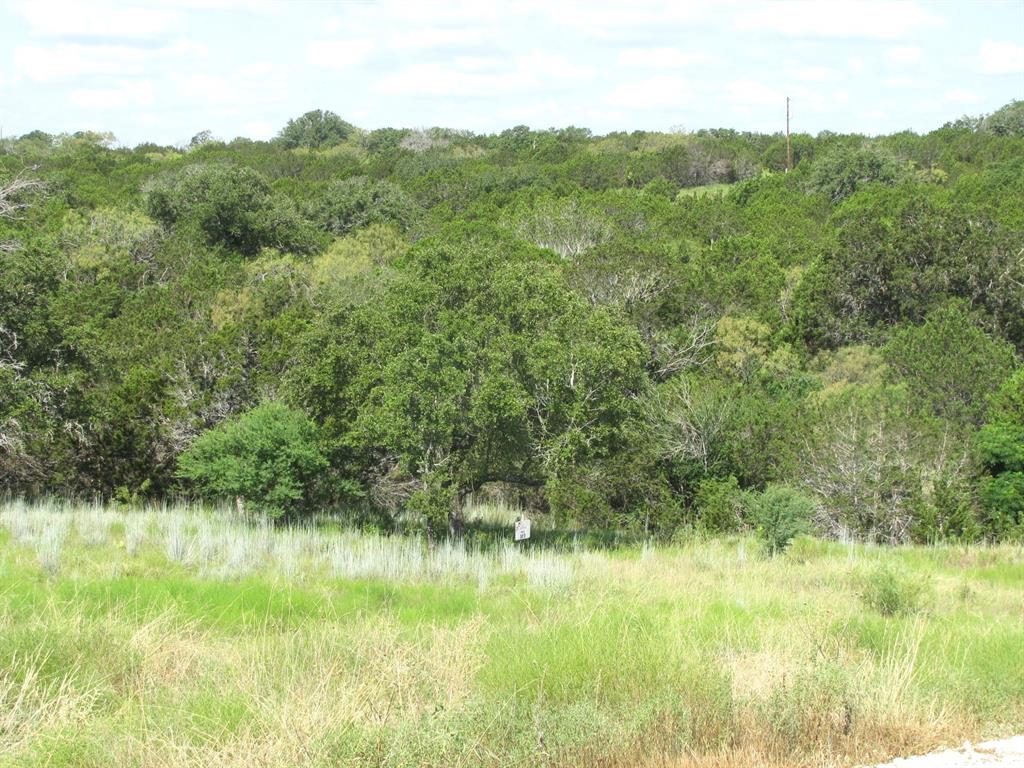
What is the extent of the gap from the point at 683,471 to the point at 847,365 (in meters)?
10.7

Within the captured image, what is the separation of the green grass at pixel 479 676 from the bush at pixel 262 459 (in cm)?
559

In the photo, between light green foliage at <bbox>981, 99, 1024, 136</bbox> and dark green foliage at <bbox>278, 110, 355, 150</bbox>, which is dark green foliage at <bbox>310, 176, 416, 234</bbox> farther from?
dark green foliage at <bbox>278, 110, 355, 150</bbox>

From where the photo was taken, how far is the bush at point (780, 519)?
15852 millimetres

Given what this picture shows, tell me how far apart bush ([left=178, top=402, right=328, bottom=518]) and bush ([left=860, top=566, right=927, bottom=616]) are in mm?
9422

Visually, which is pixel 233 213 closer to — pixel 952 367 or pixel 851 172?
pixel 952 367

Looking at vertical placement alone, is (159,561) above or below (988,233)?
below

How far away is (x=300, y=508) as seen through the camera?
1780 cm

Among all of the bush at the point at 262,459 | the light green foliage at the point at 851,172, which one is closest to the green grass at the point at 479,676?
the bush at the point at 262,459

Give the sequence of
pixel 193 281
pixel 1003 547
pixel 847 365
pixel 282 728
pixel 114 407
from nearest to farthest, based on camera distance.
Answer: pixel 282 728
pixel 1003 547
pixel 114 407
pixel 847 365
pixel 193 281

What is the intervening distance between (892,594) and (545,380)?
21.9 feet

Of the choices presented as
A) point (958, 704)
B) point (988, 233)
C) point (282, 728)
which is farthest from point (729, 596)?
point (988, 233)

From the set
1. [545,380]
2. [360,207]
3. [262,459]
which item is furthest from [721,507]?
[360,207]

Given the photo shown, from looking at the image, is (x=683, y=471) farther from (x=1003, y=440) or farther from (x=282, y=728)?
(x=282, y=728)

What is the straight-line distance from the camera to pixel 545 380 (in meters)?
15.8
